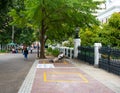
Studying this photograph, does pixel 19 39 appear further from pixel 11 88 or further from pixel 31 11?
pixel 11 88

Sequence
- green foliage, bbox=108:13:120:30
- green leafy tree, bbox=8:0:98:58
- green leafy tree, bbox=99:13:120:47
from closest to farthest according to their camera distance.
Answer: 1. green leafy tree, bbox=8:0:98:58
2. green leafy tree, bbox=99:13:120:47
3. green foliage, bbox=108:13:120:30

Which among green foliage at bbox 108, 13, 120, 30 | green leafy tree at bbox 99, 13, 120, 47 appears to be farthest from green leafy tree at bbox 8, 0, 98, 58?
green foliage at bbox 108, 13, 120, 30

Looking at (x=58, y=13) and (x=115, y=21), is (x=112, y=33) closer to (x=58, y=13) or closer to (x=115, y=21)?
(x=115, y=21)

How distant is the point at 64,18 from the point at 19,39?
47.4m

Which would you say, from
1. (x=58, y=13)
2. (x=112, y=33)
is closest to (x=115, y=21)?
(x=112, y=33)

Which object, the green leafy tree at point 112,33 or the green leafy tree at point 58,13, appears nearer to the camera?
the green leafy tree at point 58,13

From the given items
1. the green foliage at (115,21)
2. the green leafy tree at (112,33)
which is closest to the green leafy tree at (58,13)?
the green leafy tree at (112,33)

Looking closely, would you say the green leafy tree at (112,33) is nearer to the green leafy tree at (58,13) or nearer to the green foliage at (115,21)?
the green foliage at (115,21)

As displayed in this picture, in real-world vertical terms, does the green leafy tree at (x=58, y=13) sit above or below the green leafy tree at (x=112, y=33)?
above

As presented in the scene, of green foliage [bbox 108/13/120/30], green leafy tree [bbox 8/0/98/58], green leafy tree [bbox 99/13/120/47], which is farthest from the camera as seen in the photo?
green foliage [bbox 108/13/120/30]

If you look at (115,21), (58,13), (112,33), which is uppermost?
(58,13)

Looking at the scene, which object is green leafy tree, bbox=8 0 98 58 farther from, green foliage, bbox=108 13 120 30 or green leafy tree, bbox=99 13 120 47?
green foliage, bbox=108 13 120 30

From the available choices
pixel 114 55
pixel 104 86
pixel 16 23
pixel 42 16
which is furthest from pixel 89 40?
pixel 104 86

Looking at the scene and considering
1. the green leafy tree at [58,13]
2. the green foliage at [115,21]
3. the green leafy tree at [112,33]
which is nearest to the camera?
the green leafy tree at [58,13]
